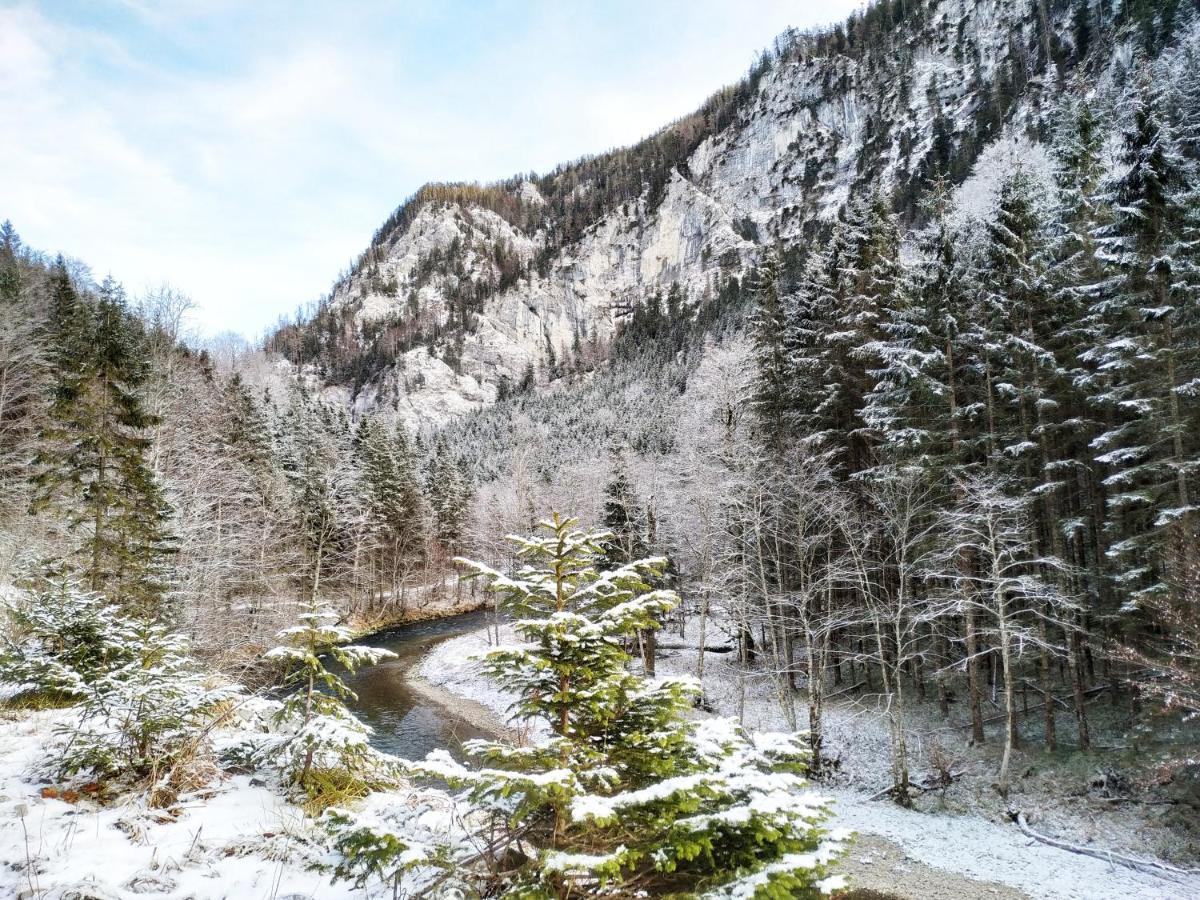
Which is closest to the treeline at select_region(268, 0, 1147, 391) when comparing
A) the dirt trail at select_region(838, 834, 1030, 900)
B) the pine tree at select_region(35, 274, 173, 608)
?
Answer: the dirt trail at select_region(838, 834, 1030, 900)

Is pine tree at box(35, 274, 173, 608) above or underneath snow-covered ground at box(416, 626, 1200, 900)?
above

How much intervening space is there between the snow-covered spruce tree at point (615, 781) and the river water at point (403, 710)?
11.4 meters

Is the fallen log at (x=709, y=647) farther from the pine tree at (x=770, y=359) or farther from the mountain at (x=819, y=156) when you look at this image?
the mountain at (x=819, y=156)

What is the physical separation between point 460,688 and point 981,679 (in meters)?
21.9

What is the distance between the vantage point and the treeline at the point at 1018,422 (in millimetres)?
14203

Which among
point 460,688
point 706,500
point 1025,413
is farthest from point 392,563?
point 1025,413

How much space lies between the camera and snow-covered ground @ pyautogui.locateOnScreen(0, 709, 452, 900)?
4.32m

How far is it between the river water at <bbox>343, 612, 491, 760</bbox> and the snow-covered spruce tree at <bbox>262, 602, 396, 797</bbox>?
8.38 meters

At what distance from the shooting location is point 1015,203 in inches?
689

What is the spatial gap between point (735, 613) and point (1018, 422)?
11.3m

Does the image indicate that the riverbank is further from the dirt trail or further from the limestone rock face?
the limestone rock face

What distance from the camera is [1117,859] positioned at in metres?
12.3

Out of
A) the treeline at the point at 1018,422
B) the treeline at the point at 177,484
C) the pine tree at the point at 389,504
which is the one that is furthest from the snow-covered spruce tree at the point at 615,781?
the pine tree at the point at 389,504

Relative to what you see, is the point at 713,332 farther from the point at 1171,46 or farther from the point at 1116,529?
the point at 1116,529
